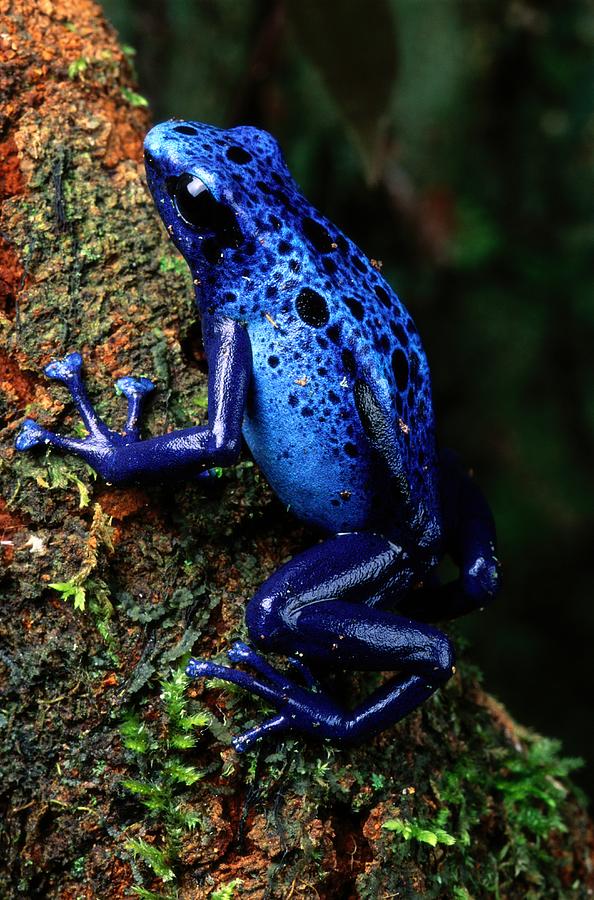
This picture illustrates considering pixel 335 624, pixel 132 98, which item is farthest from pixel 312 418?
pixel 132 98

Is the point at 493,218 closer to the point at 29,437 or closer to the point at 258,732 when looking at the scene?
the point at 29,437

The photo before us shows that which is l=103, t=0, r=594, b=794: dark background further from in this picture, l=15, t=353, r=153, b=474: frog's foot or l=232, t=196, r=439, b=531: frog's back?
l=15, t=353, r=153, b=474: frog's foot

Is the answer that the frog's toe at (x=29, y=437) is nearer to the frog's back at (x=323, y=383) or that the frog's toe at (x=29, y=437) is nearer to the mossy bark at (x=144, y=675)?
the mossy bark at (x=144, y=675)

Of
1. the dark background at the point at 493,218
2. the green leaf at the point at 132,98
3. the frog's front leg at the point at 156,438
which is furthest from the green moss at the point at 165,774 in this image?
the dark background at the point at 493,218

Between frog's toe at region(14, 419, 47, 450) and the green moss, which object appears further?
frog's toe at region(14, 419, 47, 450)

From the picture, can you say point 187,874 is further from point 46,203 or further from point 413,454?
point 46,203

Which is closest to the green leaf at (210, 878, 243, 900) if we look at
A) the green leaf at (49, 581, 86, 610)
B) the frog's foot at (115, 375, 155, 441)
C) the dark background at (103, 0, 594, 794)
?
the green leaf at (49, 581, 86, 610)

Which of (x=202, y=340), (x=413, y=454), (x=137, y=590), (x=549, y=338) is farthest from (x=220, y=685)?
(x=549, y=338)
